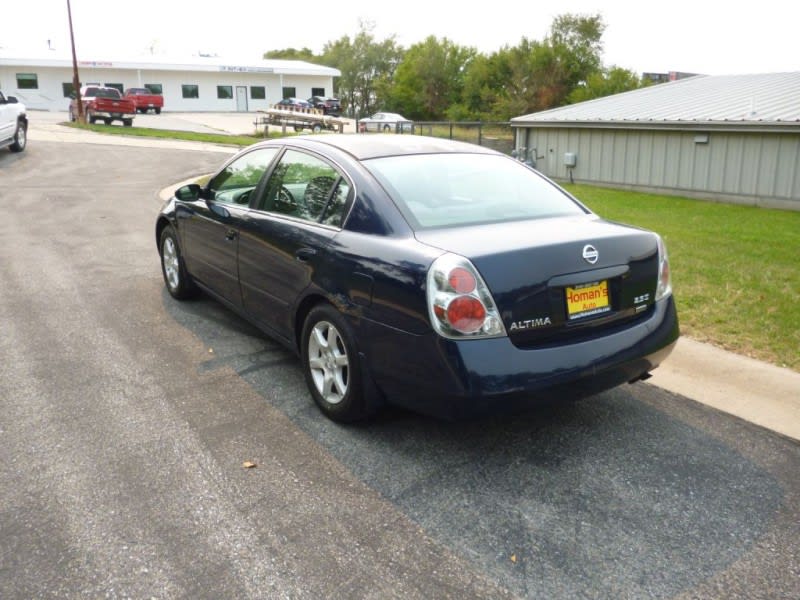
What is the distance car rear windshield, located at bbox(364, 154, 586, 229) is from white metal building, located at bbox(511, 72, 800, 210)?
37.7 ft

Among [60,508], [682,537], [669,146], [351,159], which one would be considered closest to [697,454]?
[682,537]

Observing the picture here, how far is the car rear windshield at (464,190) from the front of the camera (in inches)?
157

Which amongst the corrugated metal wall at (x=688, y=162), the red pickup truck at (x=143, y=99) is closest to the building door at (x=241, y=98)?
the red pickup truck at (x=143, y=99)

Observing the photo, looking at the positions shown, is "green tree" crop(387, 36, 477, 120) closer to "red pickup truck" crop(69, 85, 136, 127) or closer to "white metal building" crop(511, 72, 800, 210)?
"red pickup truck" crop(69, 85, 136, 127)

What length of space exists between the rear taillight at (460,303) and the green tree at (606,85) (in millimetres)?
53562

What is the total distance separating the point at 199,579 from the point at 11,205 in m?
11.5

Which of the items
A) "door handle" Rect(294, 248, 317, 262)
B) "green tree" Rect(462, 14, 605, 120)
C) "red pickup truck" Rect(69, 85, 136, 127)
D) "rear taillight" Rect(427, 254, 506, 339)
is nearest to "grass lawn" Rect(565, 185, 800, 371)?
"rear taillight" Rect(427, 254, 506, 339)

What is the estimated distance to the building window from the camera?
176ft

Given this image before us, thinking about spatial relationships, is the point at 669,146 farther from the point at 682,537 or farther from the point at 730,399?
the point at 682,537

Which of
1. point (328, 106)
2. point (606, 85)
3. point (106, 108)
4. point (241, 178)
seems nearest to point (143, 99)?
point (328, 106)

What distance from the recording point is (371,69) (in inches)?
3172

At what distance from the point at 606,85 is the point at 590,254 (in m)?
54.6

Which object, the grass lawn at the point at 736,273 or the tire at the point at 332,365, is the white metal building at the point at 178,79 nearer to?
the grass lawn at the point at 736,273

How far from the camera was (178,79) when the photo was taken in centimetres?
5759
